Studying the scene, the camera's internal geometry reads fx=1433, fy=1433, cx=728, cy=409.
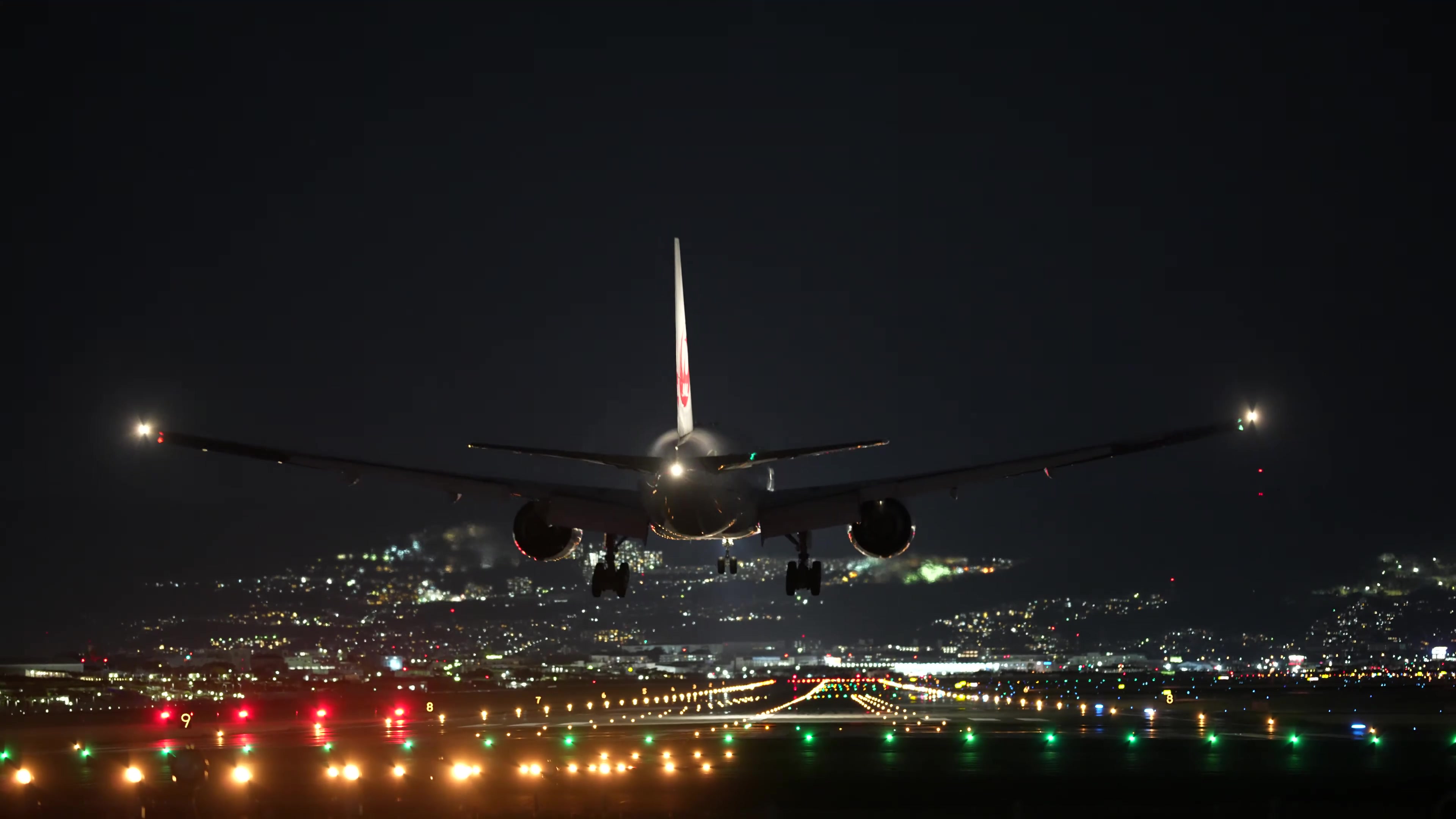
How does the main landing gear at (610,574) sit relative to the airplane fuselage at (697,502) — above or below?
below

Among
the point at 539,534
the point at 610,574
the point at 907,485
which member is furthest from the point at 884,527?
the point at 539,534

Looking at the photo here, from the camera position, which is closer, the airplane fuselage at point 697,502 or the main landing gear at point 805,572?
the airplane fuselage at point 697,502

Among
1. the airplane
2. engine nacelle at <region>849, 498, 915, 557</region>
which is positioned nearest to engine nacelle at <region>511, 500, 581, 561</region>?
the airplane

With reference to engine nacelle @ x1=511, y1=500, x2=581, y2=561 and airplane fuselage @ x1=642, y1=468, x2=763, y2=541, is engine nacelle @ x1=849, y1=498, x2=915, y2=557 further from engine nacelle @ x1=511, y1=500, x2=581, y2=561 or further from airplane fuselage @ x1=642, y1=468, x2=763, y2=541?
engine nacelle @ x1=511, y1=500, x2=581, y2=561

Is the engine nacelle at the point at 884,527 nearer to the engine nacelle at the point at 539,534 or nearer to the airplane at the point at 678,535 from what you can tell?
the airplane at the point at 678,535

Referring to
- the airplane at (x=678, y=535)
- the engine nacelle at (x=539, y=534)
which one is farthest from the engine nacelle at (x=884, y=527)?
the engine nacelle at (x=539, y=534)

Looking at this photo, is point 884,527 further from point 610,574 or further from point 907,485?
point 610,574

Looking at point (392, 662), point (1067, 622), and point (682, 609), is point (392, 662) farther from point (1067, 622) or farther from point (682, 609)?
point (1067, 622)

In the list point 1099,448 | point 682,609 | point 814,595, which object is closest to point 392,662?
point 682,609
